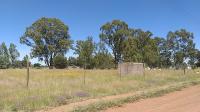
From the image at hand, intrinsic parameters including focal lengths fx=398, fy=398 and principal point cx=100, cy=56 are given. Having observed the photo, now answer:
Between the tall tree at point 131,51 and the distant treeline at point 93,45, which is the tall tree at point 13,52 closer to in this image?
the distant treeline at point 93,45

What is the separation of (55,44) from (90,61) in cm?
1266

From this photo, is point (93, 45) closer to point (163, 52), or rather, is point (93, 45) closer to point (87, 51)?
point (87, 51)

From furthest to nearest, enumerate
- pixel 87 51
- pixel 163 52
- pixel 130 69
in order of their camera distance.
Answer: pixel 163 52 < pixel 87 51 < pixel 130 69

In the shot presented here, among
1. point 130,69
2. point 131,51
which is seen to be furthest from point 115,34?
point 130,69

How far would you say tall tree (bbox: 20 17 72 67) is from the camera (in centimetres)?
8825

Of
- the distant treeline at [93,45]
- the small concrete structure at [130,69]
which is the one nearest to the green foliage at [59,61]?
A: the distant treeline at [93,45]

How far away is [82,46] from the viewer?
79125 millimetres

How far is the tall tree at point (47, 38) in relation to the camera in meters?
88.2

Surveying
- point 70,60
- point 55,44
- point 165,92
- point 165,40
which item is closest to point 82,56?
point 55,44

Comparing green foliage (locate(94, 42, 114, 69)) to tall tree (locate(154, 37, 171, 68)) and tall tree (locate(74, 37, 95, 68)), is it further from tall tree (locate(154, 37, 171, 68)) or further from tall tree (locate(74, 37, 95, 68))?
tall tree (locate(154, 37, 171, 68))

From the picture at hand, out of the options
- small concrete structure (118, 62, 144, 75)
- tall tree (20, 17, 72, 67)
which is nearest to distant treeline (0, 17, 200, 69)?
tall tree (20, 17, 72, 67)

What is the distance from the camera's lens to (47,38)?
8962 centimetres

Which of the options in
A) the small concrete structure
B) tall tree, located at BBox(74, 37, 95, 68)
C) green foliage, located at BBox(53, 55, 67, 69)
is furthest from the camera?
green foliage, located at BBox(53, 55, 67, 69)

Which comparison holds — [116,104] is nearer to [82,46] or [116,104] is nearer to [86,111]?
[86,111]
